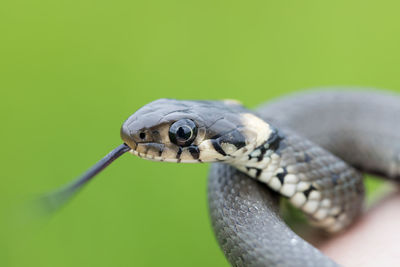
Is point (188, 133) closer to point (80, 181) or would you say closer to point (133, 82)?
point (80, 181)

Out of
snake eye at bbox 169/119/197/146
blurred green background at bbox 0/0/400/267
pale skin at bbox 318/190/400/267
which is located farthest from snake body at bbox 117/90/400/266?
blurred green background at bbox 0/0/400/267

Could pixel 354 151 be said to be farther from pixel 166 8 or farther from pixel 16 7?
pixel 16 7

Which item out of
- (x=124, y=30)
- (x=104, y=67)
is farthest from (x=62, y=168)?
(x=124, y=30)

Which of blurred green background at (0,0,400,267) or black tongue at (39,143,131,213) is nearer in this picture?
black tongue at (39,143,131,213)

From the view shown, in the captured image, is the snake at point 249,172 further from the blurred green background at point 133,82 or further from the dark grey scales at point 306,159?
the blurred green background at point 133,82

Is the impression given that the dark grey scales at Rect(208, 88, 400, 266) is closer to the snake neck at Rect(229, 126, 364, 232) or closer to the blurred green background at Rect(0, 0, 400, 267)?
the snake neck at Rect(229, 126, 364, 232)

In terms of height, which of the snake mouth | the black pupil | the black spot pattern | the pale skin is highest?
the black pupil

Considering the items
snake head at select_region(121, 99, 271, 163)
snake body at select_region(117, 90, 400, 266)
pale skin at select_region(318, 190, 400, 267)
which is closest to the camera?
snake body at select_region(117, 90, 400, 266)
